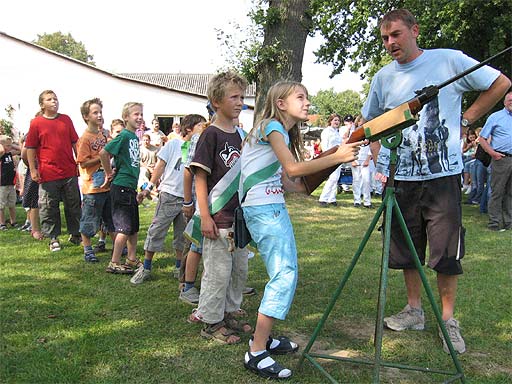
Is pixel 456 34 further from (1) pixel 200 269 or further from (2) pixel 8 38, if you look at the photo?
(2) pixel 8 38

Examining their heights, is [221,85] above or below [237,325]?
above

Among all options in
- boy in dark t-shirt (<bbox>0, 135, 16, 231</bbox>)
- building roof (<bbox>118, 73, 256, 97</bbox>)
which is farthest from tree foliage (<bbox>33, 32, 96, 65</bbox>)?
boy in dark t-shirt (<bbox>0, 135, 16, 231</bbox>)

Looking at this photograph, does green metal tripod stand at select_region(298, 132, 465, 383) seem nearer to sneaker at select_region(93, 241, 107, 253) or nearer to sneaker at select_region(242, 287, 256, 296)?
sneaker at select_region(242, 287, 256, 296)

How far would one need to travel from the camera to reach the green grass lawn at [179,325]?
3.09 m

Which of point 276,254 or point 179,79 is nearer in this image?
point 276,254

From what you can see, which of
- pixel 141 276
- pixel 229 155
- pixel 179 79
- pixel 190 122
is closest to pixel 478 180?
pixel 190 122

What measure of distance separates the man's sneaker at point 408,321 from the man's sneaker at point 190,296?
63.8 inches

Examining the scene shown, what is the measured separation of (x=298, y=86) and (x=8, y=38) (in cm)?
2935

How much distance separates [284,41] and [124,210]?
6924 millimetres

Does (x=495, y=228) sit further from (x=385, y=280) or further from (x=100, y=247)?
(x=385, y=280)

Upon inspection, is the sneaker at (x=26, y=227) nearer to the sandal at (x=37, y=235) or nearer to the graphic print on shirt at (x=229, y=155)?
the sandal at (x=37, y=235)

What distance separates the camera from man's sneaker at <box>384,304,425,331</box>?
3785mm

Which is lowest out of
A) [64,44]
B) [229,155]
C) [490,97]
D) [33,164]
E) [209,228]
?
[209,228]

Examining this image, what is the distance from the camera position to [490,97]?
3.35 meters
